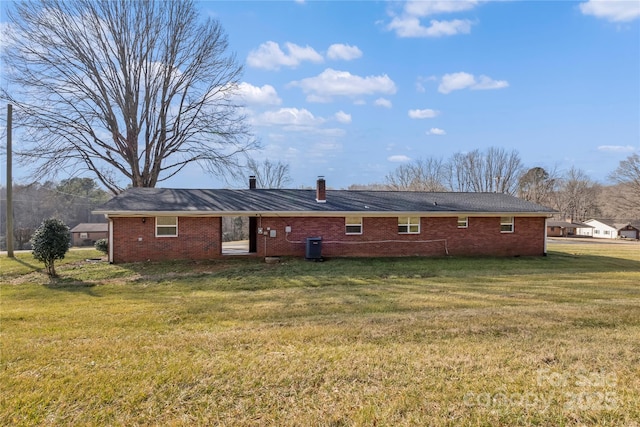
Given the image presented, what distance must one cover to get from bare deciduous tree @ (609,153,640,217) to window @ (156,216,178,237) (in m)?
62.7

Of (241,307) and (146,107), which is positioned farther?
(146,107)

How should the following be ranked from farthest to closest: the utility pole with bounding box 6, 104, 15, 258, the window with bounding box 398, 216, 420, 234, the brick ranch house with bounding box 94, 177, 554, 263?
the utility pole with bounding box 6, 104, 15, 258, the window with bounding box 398, 216, 420, 234, the brick ranch house with bounding box 94, 177, 554, 263

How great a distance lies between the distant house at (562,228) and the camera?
5469 centimetres

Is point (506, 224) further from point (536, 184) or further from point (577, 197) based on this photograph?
point (577, 197)

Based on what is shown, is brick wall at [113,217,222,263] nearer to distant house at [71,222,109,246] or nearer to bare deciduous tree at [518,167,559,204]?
distant house at [71,222,109,246]

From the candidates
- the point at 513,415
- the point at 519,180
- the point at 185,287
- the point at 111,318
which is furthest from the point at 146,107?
the point at 519,180

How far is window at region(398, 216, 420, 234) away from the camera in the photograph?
16.8 metres

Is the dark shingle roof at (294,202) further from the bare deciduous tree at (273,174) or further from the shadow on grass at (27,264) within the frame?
the bare deciduous tree at (273,174)

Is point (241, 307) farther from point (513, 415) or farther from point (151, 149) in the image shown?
point (151, 149)

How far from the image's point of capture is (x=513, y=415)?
124 inches

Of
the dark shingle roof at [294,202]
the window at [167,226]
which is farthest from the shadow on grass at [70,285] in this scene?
the window at [167,226]

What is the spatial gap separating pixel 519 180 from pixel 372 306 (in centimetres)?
5617

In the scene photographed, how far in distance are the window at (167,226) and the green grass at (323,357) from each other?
19.2ft

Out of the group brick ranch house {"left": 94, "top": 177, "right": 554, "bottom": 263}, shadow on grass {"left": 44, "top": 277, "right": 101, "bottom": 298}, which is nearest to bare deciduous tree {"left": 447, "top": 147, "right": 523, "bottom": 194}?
brick ranch house {"left": 94, "top": 177, "right": 554, "bottom": 263}
